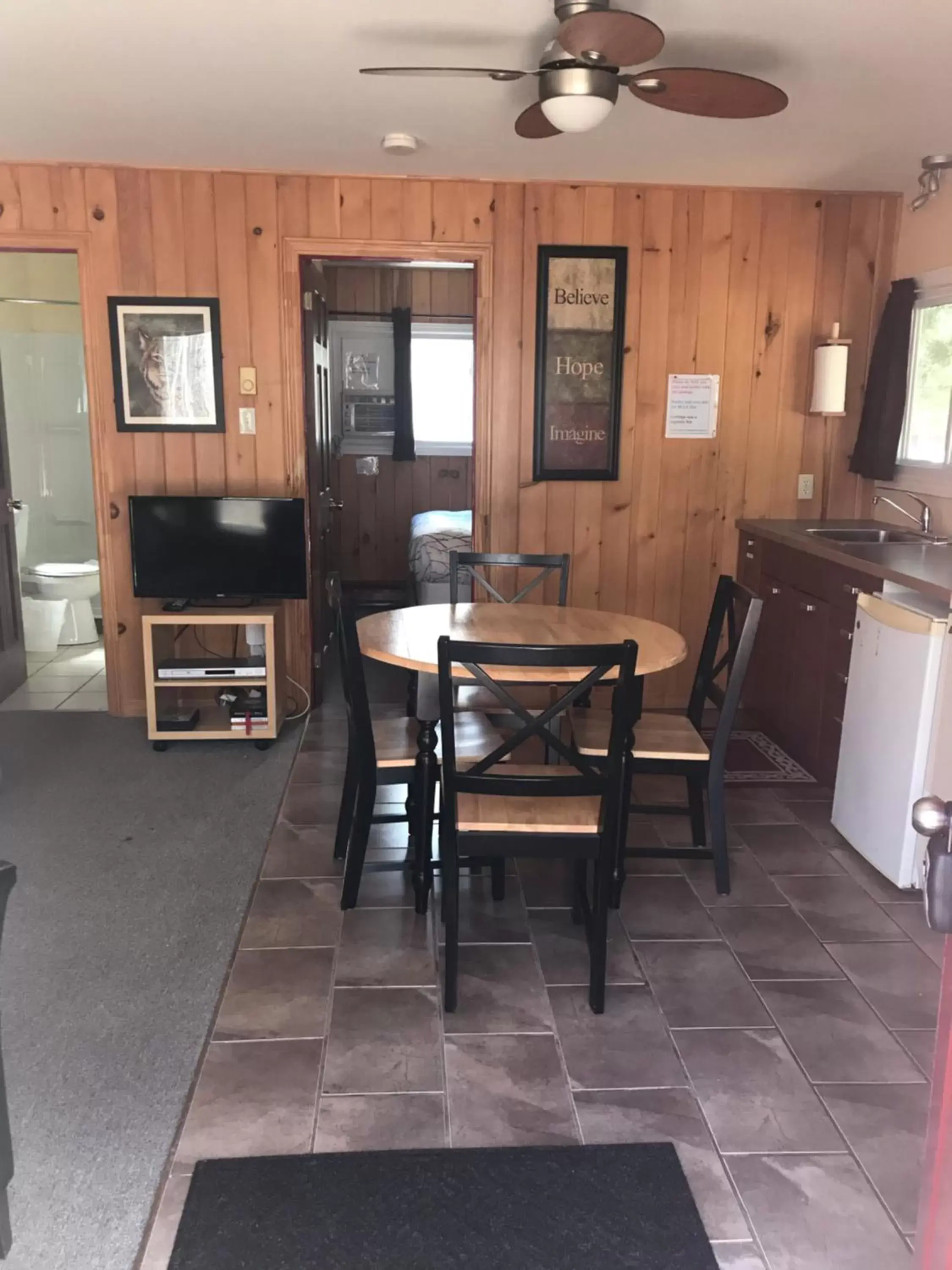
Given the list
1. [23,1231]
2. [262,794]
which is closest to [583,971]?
[23,1231]

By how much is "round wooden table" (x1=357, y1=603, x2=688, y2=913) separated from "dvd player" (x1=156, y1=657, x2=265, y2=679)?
3.79ft

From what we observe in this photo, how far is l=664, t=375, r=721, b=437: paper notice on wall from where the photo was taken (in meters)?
4.43

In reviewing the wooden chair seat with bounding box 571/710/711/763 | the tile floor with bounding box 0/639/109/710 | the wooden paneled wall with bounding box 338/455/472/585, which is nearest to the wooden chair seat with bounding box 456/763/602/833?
the wooden chair seat with bounding box 571/710/711/763

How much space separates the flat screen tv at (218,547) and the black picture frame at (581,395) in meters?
1.18

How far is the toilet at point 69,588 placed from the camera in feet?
18.9

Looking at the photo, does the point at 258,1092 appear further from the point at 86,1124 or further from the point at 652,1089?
the point at 652,1089

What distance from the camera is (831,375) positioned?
4.23m

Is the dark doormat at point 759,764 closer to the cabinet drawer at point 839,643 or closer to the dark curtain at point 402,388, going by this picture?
the cabinet drawer at point 839,643

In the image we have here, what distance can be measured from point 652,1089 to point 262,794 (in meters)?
2.02

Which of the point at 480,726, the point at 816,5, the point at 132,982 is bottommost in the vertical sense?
the point at 132,982

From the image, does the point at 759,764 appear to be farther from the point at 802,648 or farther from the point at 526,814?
the point at 526,814

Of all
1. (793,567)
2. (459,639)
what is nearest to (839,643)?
(793,567)

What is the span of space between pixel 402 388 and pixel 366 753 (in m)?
5.19

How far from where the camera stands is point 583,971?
2.50 meters
